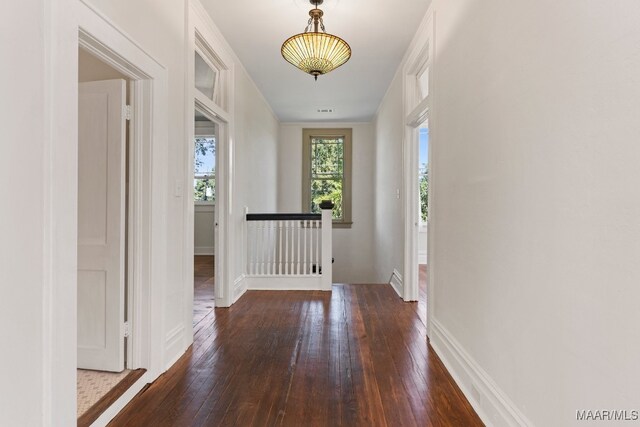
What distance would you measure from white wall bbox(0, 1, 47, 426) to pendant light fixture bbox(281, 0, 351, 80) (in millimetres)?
1780

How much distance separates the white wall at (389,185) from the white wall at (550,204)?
2113 millimetres

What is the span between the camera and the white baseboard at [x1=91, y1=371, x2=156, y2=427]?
1.70 m

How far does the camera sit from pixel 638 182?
92cm

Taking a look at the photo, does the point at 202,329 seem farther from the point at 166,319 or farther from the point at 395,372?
the point at 395,372

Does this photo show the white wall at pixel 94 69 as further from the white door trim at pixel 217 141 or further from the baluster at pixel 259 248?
the baluster at pixel 259 248

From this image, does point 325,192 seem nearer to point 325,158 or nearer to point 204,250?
point 325,158

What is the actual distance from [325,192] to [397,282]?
127 inches

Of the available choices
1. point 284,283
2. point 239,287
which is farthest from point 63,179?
point 284,283

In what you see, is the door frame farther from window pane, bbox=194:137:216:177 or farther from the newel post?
window pane, bbox=194:137:216:177

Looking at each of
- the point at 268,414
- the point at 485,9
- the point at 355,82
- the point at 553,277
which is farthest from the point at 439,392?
the point at 355,82

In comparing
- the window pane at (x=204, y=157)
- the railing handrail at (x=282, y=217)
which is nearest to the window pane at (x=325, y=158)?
the window pane at (x=204, y=157)

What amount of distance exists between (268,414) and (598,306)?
60.8 inches

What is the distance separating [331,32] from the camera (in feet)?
10.7

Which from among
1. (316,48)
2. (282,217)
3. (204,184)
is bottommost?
(282,217)
